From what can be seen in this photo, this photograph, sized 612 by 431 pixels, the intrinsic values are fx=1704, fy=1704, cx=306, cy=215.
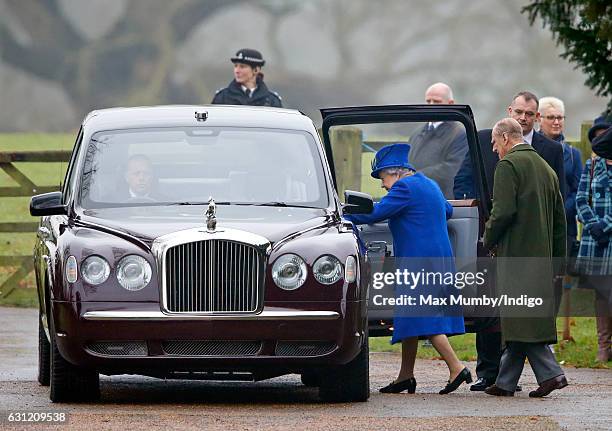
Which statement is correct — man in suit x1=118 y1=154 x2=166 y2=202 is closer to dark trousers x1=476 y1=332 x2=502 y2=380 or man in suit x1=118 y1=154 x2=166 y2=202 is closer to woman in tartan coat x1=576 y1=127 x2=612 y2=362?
dark trousers x1=476 y1=332 x2=502 y2=380

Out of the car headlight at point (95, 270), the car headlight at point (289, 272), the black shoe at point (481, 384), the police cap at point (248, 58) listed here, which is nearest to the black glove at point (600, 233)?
the black shoe at point (481, 384)

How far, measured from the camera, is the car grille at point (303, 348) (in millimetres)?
9398

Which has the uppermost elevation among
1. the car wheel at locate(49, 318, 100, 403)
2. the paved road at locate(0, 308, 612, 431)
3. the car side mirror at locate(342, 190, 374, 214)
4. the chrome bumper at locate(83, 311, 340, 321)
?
the car side mirror at locate(342, 190, 374, 214)

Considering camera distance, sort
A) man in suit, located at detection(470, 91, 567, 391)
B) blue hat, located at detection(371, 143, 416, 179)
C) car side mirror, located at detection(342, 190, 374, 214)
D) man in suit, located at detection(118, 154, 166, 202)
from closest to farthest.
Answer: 1. man in suit, located at detection(118, 154, 166, 202)
2. car side mirror, located at detection(342, 190, 374, 214)
3. blue hat, located at detection(371, 143, 416, 179)
4. man in suit, located at detection(470, 91, 567, 391)

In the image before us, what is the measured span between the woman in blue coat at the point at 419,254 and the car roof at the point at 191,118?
74 centimetres

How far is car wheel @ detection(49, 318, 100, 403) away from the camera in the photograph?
31.5ft

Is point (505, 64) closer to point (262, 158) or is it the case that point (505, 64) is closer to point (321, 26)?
point (321, 26)

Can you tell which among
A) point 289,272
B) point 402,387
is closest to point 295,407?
point 289,272

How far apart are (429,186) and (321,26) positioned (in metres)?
29.8

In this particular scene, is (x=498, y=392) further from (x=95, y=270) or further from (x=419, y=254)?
(x=95, y=270)

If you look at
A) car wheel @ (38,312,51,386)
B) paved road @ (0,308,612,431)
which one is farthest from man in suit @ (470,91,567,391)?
car wheel @ (38,312,51,386)

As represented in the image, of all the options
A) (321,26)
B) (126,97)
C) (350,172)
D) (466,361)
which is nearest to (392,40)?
(321,26)

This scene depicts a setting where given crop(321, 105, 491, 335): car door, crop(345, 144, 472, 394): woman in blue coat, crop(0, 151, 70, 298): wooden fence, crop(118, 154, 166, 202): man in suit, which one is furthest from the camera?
crop(0, 151, 70, 298): wooden fence

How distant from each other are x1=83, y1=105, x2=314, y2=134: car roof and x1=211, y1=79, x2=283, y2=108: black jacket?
4563 millimetres
